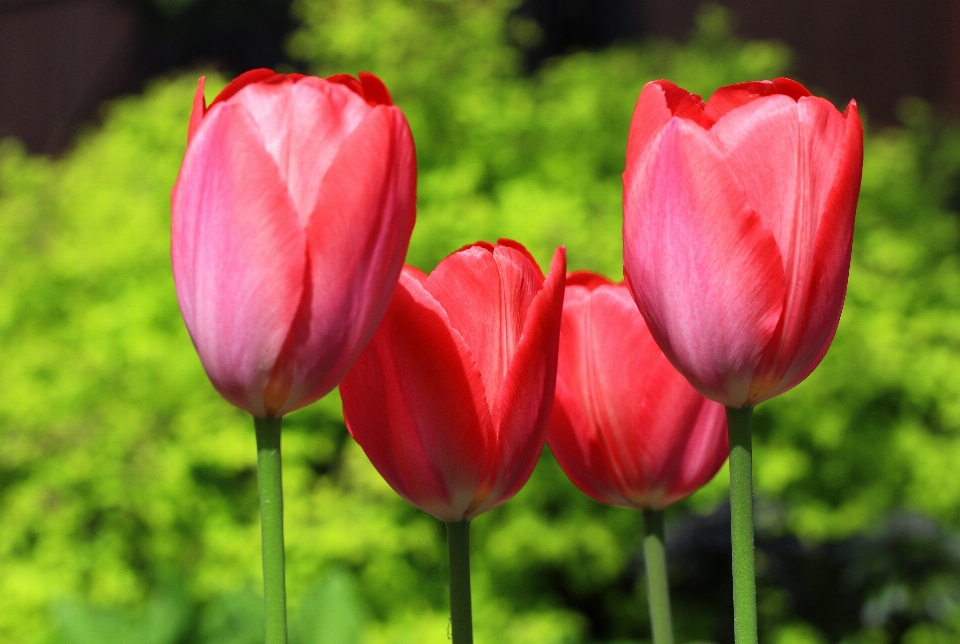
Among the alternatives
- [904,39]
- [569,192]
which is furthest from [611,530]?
[904,39]

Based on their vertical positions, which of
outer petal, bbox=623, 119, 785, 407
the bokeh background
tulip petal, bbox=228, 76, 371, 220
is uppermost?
tulip petal, bbox=228, 76, 371, 220

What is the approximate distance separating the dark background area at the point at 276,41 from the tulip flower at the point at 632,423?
5149 mm

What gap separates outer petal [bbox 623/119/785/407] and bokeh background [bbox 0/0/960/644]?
769 millimetres

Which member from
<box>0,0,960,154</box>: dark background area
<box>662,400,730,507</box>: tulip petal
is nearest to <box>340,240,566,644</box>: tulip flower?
<box>662,400,730,507</box>: tulip petal

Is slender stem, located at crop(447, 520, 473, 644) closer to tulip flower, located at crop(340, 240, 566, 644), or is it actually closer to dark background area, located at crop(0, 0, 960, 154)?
tulip flower, located at crop(340, 240, 566, 644)

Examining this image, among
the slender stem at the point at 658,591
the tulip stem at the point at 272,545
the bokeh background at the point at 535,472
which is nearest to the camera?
the tulip stem at the point at 272,545

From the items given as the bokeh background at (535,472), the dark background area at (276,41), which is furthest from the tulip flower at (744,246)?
the dark background area at (276,41)

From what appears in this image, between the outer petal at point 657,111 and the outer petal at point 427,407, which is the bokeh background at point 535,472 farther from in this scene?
the outer petal at point 657,111

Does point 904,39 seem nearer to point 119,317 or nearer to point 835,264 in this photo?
point 119,317

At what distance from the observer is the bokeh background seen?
6.40ft

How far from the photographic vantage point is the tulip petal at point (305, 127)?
1.26 ft

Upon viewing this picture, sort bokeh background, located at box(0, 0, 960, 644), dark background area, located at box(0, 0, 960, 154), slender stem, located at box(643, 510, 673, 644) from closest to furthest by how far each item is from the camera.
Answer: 1. slender stem, located at box(643, 510, 673, 644)
2. bokeh background, located at box(0, 0, 960, 644)
3. dark background area, located at box(0, 0, 960, 154)

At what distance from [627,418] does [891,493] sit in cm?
224

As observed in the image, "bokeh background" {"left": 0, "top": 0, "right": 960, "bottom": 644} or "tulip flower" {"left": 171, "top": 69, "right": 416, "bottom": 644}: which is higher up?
"tulip flower" {"left": 171, "top": 69, "right": 416, "bottom": 644}
